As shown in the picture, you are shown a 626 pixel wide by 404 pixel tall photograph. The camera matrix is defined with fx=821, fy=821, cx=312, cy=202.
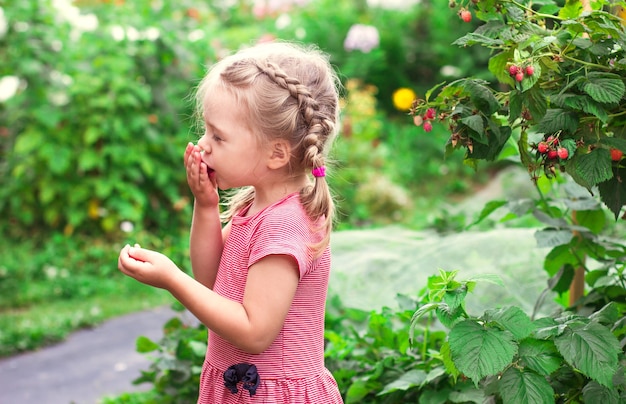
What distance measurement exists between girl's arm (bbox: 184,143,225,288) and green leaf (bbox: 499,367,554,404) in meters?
0.71

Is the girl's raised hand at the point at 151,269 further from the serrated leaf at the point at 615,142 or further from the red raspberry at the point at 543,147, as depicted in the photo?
the serrated leaf at the point at 615,142

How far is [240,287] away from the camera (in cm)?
179

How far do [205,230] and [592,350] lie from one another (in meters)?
0.89

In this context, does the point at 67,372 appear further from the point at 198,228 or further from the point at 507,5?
the point at 507,5

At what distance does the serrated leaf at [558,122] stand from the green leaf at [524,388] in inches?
19.6

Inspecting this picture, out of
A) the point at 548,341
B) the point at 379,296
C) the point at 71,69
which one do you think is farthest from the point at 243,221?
the point at 71,69

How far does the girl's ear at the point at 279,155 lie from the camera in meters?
1.78

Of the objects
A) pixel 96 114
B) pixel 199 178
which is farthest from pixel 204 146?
pixel 96 114

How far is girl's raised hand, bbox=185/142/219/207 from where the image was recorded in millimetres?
1783

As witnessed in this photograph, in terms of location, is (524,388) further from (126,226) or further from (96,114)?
(96,114)

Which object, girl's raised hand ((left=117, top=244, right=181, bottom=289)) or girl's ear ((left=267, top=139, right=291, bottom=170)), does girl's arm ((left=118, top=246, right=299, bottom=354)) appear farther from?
girl's ear ((left=267, top=139, right=291, bottom=170))

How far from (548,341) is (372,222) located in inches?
185

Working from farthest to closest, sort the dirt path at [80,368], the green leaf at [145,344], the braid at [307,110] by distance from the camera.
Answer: the dirt path at [80,368] < the green leaf at [145,344] < the braid at [307,110]

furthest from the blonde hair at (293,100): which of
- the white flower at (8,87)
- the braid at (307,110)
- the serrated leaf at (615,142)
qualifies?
the white flower at (8,87)
